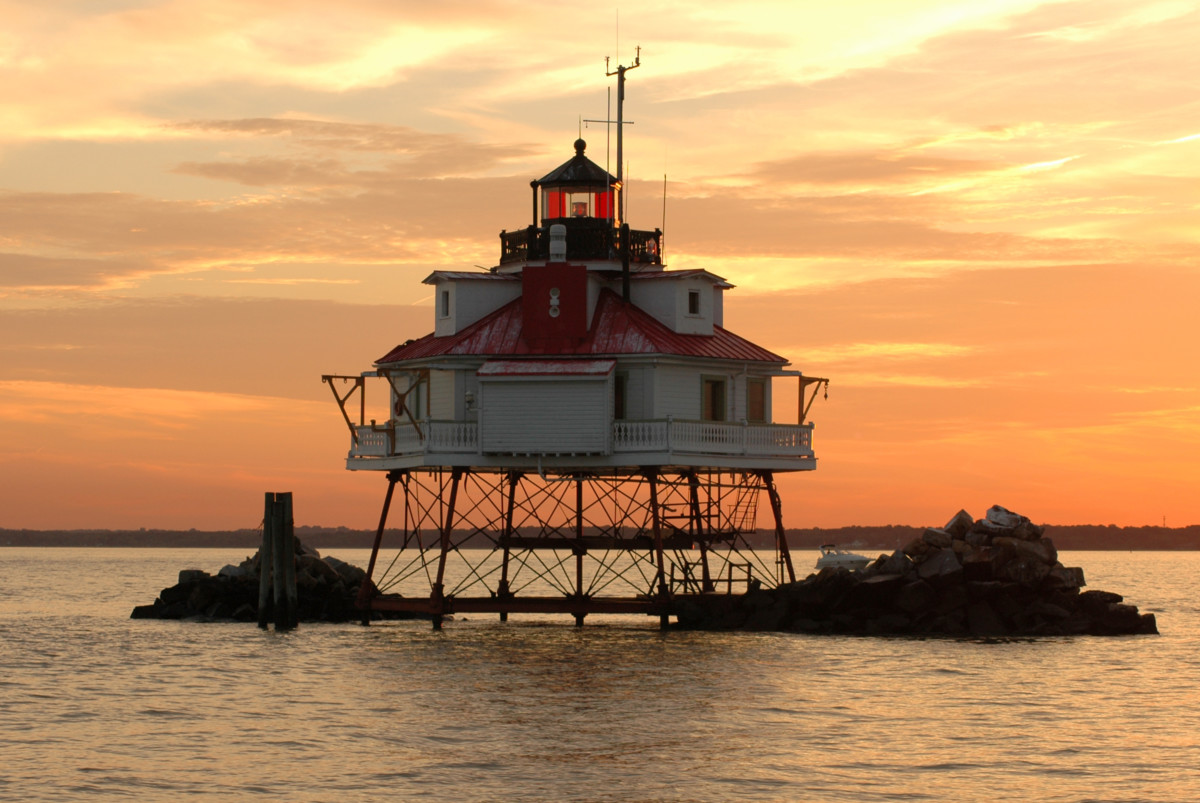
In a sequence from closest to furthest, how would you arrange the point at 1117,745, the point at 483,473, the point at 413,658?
1. the point at 1117,745
2. the point at 413,658
3. the point at 483,473

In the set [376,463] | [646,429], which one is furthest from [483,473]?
[646,429]

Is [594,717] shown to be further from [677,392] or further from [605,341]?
[605,341]

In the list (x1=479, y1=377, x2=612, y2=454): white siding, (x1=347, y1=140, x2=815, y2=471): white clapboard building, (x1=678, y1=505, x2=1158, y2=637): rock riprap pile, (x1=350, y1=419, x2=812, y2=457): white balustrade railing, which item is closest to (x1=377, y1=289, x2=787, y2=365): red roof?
(x1=347, y1=140, x2=815, y2=471): white clapboard building

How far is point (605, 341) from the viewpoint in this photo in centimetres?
5250

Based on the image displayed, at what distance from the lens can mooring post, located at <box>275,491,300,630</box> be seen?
58031 millimetres

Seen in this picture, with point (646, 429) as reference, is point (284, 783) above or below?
below

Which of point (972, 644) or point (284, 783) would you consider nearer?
point (284, 783)

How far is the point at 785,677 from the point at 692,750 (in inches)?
448

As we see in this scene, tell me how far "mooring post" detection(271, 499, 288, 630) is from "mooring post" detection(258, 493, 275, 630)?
10 centimetres

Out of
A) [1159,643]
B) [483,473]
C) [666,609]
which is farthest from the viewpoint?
[1159,643]

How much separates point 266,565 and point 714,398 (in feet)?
56.8

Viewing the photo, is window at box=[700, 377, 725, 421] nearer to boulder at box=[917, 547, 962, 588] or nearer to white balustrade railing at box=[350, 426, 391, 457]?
boulder at box=[917, 547, 962, 588]

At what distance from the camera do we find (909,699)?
41312 mm

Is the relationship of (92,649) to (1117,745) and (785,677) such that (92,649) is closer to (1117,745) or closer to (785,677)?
(785,677)
